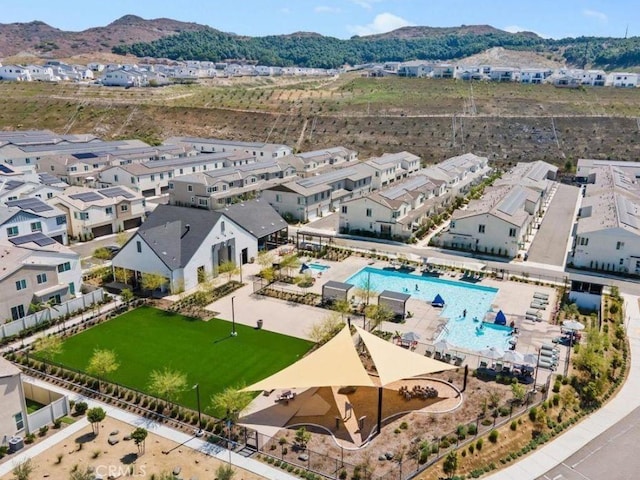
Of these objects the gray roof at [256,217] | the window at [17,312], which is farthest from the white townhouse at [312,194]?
the window at [17,312]

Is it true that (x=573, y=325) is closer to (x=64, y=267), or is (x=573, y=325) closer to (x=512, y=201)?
(x=512, y=201)

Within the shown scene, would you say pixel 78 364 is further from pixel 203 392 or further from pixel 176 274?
pixel 176 274

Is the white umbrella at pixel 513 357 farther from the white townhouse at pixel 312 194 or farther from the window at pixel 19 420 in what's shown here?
the white townhouse at pixel 312 194

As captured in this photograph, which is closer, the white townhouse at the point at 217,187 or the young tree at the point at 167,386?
the young tree at the point at 167,386

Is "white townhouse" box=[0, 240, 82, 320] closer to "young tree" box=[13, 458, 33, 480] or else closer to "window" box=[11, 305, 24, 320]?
"window" box=[11, 305, 24, 320]

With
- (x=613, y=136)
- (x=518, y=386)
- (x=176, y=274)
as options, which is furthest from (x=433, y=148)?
(x=518, y=386)

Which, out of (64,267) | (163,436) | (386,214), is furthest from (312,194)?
(163,436)
